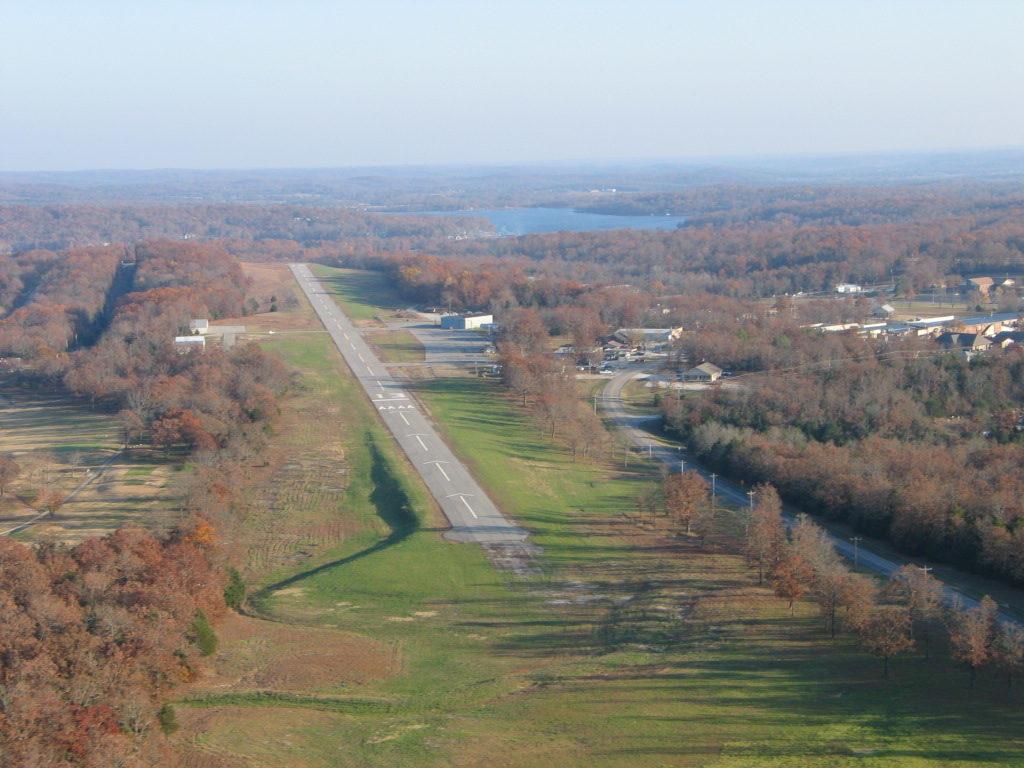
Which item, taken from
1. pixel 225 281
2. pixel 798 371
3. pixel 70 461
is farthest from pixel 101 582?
pixel 225 281

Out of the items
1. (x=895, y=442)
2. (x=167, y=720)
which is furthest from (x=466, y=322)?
(x=167, y=720)

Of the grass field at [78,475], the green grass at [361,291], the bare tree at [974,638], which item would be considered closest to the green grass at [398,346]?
the green grass at [361,291]

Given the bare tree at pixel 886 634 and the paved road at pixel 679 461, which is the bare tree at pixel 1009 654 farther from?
the paved road at pixel 679 461

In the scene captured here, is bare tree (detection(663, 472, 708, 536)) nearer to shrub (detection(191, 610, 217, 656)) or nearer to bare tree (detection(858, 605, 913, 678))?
bare tree (detection(858, 605, 913, 678))

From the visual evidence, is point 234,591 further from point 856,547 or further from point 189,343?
point 189,343

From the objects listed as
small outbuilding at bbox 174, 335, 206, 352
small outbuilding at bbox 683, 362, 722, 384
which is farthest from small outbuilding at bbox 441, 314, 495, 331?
small outbuilding at bbox 683, 362, 722, 384
